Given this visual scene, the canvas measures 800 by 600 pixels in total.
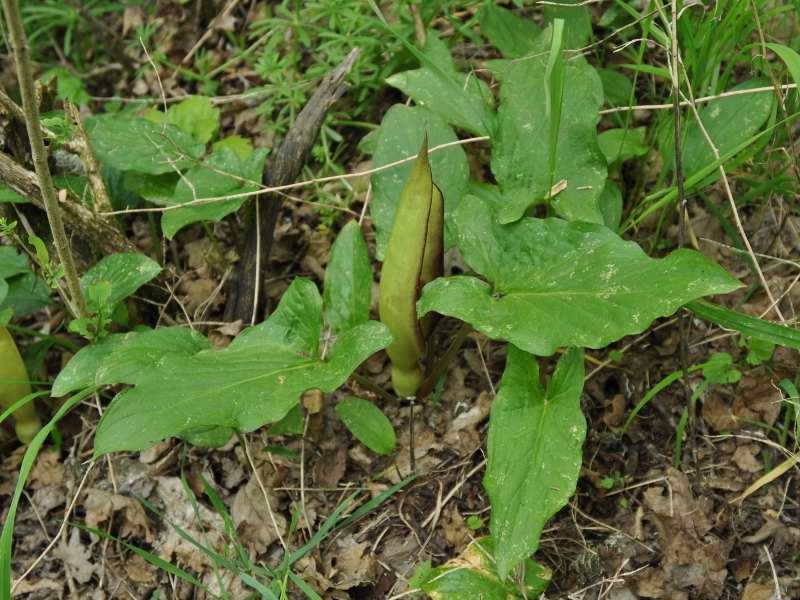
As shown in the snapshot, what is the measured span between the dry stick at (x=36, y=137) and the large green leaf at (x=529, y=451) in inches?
45.8

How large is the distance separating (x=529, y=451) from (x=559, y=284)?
41 centimetres

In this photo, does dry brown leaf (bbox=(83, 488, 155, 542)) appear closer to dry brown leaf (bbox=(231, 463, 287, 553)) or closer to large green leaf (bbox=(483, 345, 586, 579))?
dry brown leaf (bbox=(231, 463, 287, 553))

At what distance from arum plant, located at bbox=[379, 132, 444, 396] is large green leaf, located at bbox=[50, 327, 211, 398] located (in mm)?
560

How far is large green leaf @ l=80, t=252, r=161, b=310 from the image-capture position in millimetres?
2119

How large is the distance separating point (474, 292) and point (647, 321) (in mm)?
417

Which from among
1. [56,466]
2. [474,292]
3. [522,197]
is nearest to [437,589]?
[474,292]

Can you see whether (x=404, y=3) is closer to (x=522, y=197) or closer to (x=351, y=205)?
(x=351, y=205)

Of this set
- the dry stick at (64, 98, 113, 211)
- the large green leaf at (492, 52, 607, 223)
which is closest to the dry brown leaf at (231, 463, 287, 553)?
the dry stick at (64, 98, 113, 211)

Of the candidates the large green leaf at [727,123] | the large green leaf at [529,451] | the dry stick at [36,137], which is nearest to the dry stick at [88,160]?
the dry stick at [36,137]

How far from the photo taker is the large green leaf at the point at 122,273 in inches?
83.4

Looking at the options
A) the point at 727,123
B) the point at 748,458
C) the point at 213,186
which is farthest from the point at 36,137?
the point at 748,458

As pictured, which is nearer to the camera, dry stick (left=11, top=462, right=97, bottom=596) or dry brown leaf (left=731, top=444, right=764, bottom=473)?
dry brown leaf (left=731, top=444, right=764, bottom=473)

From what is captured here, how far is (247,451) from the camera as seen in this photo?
2.06 m

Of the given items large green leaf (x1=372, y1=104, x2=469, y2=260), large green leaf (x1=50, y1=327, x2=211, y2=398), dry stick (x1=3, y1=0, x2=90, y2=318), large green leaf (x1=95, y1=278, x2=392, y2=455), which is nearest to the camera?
dry stick (x1=3, y1=0, x2=90, y2=318)
